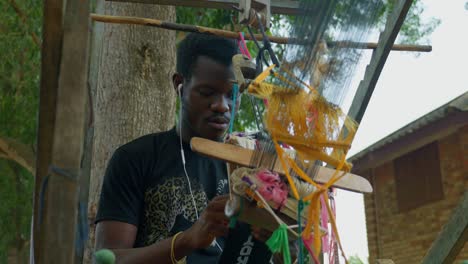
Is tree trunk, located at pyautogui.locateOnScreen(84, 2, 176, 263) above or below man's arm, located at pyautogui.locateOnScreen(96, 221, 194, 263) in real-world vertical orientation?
above

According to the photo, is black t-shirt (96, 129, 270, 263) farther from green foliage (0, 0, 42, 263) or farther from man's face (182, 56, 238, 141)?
green foliage (0, 0, 42, 263)

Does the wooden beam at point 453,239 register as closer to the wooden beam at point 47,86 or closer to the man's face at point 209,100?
the man's face at point 209,100

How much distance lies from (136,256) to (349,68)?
979 mm

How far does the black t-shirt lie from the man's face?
153mm

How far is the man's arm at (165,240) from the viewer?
1981 mm

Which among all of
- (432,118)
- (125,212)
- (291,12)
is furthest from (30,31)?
(125,212)

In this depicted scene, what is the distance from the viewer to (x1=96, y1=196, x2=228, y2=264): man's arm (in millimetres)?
1981

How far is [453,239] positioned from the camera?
9.09 ft

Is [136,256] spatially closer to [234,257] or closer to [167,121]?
[234,257]

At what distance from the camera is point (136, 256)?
233 cm

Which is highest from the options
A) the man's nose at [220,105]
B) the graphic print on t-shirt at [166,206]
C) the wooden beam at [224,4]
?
the wooden beam at [224,4]

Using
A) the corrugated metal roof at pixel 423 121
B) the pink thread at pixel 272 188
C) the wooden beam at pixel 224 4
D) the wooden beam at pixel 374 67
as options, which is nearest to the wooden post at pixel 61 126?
the pink thread at pixel 272 188

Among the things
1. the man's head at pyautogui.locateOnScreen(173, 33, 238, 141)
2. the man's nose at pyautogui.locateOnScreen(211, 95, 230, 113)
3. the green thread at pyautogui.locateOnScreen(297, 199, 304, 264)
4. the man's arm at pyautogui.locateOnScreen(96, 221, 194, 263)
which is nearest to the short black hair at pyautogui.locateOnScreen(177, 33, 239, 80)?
the man's head at pyautogui.locateOnScreen(173, 33, 238, 141)

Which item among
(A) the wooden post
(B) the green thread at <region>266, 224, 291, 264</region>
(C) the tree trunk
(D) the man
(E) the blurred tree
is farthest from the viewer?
(E) the blurred tree
